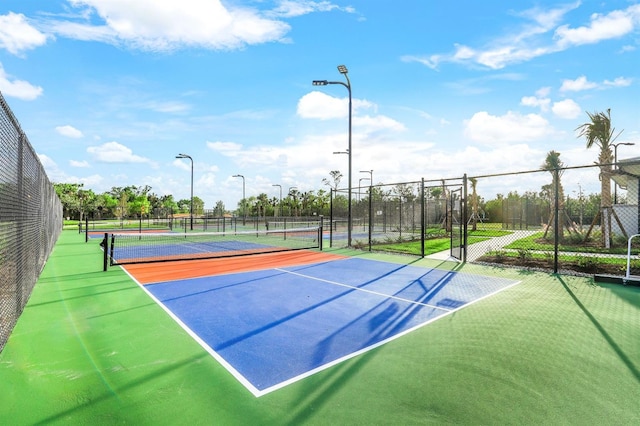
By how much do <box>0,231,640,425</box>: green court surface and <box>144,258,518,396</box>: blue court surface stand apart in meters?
0.28

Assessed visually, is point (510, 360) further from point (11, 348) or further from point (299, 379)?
point (11, 348)

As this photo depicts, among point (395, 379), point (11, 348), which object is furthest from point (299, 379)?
point (11, 348)

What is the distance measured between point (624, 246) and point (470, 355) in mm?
16137

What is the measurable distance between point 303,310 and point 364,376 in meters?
2.68

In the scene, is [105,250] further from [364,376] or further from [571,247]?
[571,247]

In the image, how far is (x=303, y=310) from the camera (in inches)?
251

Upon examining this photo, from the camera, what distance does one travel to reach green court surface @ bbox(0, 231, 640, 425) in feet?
10.2

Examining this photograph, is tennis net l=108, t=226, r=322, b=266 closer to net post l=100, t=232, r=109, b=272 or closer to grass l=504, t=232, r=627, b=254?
net post l=100, t=232, r=109, b=272

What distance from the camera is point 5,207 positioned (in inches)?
175

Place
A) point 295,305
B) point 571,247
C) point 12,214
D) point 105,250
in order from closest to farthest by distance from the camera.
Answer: point 12,214 < point 295,305 < point 105,250 < point 571,247

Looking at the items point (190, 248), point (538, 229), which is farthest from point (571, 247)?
point (190, 248)

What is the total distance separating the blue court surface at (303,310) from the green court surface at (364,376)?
28cm

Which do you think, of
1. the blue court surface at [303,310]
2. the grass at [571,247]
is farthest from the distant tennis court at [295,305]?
the grass at [571,247]

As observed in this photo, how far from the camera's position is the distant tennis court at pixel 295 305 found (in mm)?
4355
